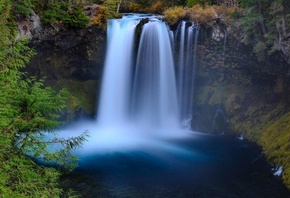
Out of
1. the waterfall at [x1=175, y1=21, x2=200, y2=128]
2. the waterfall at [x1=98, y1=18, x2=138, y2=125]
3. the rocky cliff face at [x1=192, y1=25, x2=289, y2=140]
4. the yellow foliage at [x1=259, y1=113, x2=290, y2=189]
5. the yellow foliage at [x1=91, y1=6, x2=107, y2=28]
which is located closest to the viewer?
the yellow foliage at [x1=259, y1=113, x2=290, y2=189]

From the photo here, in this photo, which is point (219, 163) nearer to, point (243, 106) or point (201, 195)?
point (201, 195)

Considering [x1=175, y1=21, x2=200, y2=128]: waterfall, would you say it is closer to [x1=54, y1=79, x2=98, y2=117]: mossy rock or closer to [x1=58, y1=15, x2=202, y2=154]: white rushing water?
[x1=58, y1=15, x2=202, y2=154]: white rushing water

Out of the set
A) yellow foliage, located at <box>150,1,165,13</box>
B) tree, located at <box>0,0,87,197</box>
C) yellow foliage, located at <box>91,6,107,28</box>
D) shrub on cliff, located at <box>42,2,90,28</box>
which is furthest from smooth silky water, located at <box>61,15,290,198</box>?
yellow foliage, located at <box>150,1,165,13</box>

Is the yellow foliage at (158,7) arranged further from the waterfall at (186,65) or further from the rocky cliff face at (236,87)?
the rocky cliff face at (236,87)

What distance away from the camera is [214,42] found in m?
22.3

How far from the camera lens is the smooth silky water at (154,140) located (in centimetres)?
1305

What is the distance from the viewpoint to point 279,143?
16.1m

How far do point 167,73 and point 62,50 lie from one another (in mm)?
7979

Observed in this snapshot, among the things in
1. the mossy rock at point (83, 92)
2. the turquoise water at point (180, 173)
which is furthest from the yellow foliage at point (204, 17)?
the mossy rock at point (83, 92)

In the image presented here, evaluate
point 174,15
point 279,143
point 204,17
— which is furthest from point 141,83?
point 279,143

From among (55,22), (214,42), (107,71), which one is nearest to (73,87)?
(107,71)

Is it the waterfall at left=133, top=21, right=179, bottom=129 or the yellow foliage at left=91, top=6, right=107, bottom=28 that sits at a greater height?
the yellow foliage at left=91, top=6, right=107, bottom=28

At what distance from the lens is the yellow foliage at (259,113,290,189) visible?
1427 cm

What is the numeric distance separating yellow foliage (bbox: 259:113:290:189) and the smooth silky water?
0.53 metres
